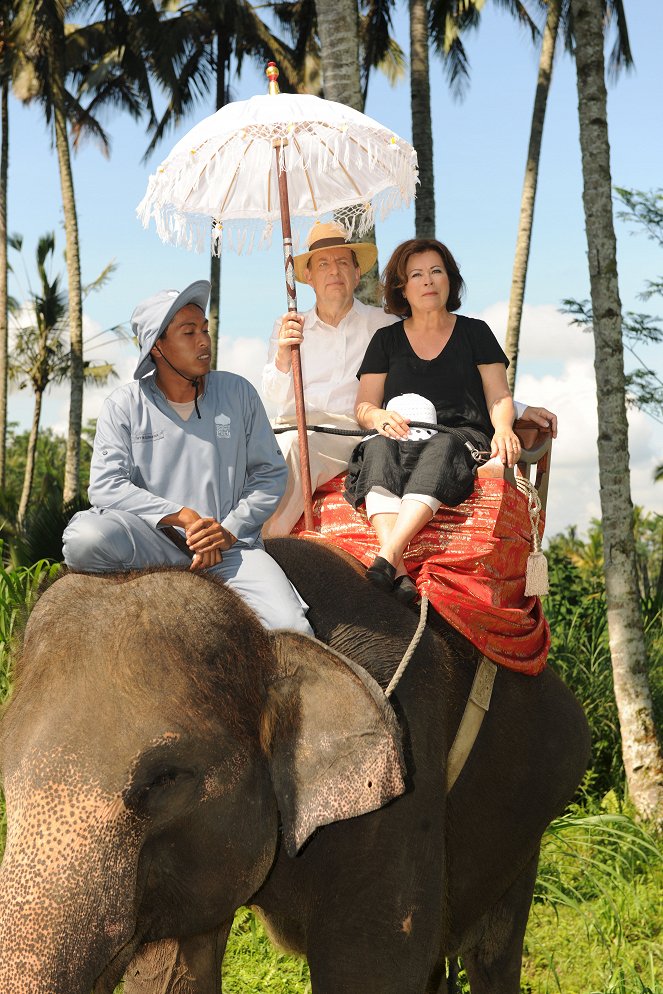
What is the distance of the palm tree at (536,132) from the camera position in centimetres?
1588

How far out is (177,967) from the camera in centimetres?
301

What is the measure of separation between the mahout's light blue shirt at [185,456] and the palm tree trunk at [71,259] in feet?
55.9

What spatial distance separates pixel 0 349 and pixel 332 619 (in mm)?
20000

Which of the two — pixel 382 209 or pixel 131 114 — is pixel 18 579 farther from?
pixel 131 114

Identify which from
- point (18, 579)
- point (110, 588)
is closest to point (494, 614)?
point (110, 588)

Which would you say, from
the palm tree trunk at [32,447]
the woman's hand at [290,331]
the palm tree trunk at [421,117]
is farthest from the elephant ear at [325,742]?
the palm tree trunk at [32,447]

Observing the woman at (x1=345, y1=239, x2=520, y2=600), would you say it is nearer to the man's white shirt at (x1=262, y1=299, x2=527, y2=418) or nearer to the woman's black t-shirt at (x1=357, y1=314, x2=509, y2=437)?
the woman's black t-shirt at (x1=357, y1=314, x2=509, y2=437)

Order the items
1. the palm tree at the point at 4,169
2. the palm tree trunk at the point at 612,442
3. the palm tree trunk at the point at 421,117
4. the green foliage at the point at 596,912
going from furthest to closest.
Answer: the palm tree at the point at 4,169 → the palm tree trunk at the point at 421,117 → the palm tree trunk at the point at 612,442 → the green foliage at the point at 596,912

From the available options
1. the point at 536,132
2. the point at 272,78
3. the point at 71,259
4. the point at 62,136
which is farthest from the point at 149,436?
the point at 62,136

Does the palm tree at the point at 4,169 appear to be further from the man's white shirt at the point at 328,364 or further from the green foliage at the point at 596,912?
the man's white shirt at the point at 328,364

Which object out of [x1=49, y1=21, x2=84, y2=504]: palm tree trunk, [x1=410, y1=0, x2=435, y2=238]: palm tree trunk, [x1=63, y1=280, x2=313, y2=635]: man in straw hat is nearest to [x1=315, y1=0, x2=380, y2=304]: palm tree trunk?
[x1=63, y1=280, x2=313, y2=635]: man in straw hat

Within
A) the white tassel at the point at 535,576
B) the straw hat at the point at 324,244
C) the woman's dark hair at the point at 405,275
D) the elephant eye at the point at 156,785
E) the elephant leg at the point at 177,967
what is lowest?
the elephant leg at the point at 177,967

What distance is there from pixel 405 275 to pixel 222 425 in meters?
1.23

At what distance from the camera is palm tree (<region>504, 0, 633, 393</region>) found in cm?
1588
